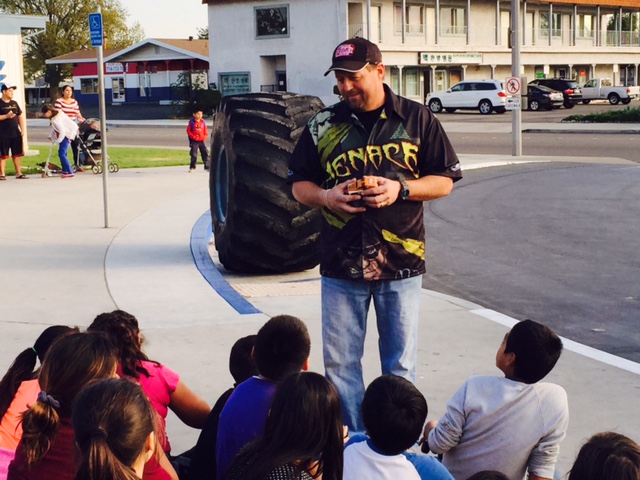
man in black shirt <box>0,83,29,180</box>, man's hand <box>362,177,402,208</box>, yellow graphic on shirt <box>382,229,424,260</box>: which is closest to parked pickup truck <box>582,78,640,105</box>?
man in black shirt <box>0,83,29,180</box>

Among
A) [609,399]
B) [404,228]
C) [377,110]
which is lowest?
[609,399]

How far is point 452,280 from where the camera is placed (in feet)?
33.9

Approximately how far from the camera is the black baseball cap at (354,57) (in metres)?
4.93

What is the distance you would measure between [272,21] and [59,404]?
57415 mm

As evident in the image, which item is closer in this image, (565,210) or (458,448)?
(458,448)

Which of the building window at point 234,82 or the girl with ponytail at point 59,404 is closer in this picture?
the girl with ponytail at point 59,404

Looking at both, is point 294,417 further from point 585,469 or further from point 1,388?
point 1,388

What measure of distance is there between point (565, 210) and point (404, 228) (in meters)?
10.4

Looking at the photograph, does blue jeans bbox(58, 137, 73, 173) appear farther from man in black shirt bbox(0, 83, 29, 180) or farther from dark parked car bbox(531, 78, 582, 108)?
dark parked car bbox(531, 78, 582, 108)

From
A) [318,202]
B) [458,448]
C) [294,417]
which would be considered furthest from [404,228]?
[294,417]

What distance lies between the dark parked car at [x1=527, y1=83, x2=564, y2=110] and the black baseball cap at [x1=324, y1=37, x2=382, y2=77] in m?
49.2

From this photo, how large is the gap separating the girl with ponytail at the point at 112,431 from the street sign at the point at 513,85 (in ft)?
73.1

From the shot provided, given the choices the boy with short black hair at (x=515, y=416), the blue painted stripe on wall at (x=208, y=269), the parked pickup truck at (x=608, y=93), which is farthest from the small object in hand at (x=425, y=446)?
the parked pickup truck at (x=608, y=93)

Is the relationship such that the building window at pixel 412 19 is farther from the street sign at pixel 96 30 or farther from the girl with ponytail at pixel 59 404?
the girl with ponytail at pixel 59 404
